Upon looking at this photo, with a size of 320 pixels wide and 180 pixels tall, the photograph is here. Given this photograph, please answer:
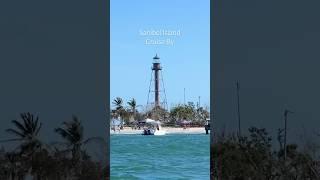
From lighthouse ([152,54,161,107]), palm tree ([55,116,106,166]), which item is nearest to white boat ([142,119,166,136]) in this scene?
lighthouse ([152,54,161,107])

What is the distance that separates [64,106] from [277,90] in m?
2.22

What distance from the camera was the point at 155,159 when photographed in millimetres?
8258

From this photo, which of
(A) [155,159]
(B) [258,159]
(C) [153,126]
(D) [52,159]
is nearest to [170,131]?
(C) [153,126]

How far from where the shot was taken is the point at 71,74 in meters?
6.05

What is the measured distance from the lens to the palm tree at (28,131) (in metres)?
5.86

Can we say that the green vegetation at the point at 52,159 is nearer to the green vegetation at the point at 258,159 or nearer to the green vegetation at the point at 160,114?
the green vegetation at the point at 258,159

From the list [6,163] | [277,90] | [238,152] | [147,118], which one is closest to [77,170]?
[6,163]

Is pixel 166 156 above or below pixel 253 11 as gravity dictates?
below

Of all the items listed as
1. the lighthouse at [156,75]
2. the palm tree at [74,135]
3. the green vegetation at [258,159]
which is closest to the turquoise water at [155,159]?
the lighthouse at [156,75]

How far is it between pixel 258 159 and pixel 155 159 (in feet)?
7.21

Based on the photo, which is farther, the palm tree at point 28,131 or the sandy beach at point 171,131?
the sandy beach at point 171,131

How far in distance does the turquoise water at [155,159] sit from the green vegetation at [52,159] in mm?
1372

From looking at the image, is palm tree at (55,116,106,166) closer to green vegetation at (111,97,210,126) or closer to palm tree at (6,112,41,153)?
palm tree at (6,112,41,153)

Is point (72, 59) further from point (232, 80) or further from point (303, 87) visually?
point (303, 87)
